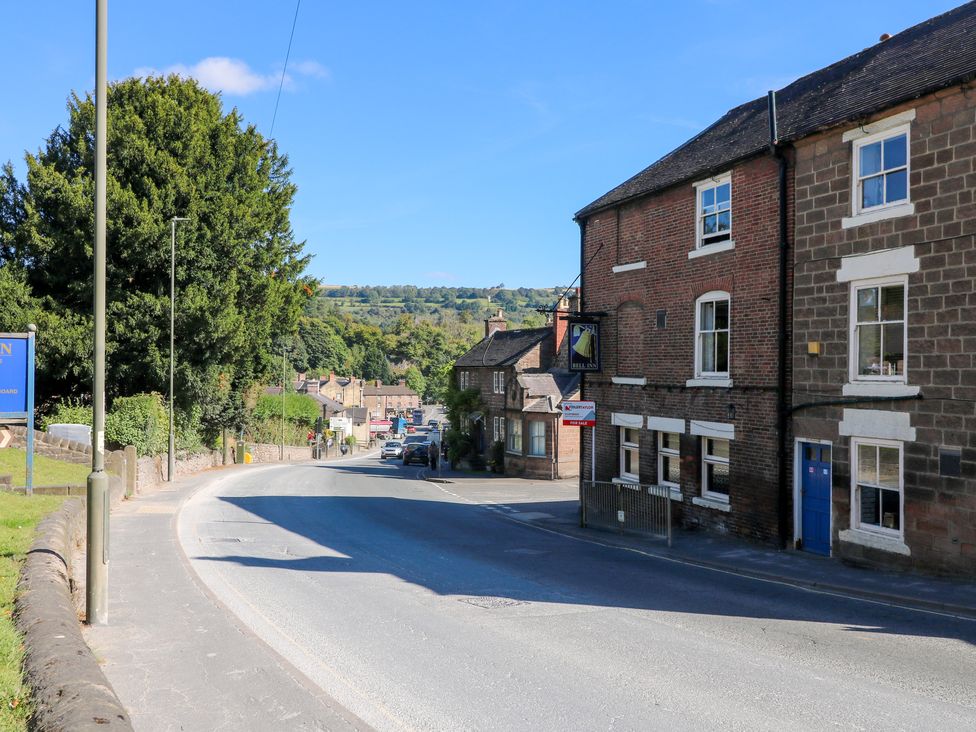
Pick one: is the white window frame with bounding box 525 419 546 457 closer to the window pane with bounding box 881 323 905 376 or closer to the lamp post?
the lamp post

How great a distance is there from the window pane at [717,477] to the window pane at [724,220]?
5529 mm

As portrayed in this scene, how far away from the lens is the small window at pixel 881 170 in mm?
14055

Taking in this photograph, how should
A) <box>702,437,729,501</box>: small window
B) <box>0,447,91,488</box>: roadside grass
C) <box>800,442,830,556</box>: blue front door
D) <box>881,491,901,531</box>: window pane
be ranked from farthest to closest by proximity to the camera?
<box>0,447,91,488</box>: roadside grass → <box>702,437,729,501</box>: small window → <box>800,442,830,556</box>: blue front door → <box>881,491,901,531</box>: window pane

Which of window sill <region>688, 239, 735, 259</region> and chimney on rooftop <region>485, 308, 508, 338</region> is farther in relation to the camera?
chimney on rooftop <region>485, 308, 508, 338</region>

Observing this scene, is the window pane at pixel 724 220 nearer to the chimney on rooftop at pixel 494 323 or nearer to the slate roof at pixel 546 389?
the slate roof at pixel 546 389

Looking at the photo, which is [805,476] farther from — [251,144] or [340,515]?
[251,144]

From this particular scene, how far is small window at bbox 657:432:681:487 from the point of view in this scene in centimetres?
2013

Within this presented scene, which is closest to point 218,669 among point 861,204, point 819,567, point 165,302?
point 819,567

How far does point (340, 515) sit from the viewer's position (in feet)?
72.5

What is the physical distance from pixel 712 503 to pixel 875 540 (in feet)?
15.3

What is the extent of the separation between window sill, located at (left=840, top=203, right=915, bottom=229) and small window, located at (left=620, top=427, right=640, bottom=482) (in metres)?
8.42

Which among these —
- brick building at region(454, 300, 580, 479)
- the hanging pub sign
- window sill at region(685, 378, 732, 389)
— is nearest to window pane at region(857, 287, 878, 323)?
window sill at region(685, 378, 732, 389)

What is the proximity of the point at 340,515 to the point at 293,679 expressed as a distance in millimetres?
14533

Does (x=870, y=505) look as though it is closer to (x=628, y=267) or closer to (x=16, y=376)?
(x=628, y=267)
